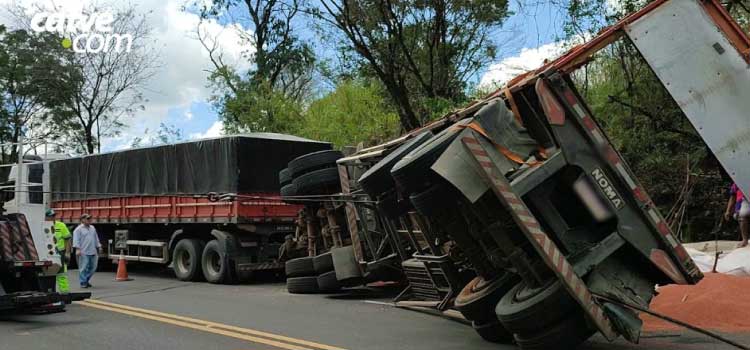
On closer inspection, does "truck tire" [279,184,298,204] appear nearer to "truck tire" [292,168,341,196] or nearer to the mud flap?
"truck tire" [292,168,341,196]

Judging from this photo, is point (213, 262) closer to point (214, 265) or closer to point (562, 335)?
point (214, 265)

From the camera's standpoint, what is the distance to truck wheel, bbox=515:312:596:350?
5.77 metres

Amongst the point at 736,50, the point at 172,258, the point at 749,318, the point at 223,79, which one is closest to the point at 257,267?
the point at 172,258

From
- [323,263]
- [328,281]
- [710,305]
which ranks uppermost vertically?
[323,263]

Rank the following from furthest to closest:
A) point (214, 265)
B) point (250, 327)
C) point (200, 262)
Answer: point (200, 262) < point (214, 265) < point (250, 327)

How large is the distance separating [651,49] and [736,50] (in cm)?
63

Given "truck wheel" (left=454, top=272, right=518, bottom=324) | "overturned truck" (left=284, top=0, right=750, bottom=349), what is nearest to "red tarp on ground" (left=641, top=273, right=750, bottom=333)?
"overturned truck" (left=284, top=0, right=750, bottom=349)

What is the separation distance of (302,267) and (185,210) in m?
4.18

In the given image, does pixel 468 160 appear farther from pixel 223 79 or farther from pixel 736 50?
pixel 223 79

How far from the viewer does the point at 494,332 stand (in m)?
6.90

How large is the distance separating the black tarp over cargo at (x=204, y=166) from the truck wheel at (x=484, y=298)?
8.19m

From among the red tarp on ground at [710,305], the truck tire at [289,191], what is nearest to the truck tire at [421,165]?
the red tarp on ground at [710,305]

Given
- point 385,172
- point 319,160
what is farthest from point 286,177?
point 385,172

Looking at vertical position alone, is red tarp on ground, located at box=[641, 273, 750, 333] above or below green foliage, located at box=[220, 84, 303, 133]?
below
